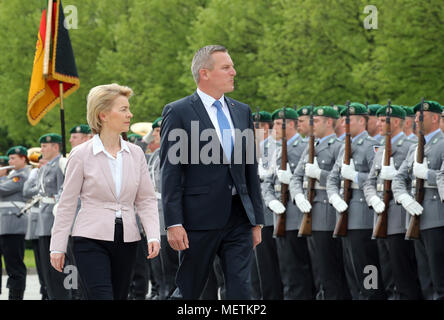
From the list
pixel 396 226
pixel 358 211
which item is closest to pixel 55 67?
pixel 358 211

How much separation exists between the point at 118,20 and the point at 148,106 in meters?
4.99

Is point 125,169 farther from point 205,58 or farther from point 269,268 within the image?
point 269,268

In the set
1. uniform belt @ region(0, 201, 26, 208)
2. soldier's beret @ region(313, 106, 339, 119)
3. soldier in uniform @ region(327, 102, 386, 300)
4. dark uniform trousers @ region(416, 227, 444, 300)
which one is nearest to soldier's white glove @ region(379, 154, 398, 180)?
soldier in uniform @ region(327, 102, 386, 300)

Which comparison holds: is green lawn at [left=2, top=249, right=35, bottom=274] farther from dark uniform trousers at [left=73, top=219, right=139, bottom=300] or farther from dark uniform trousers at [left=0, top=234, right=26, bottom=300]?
dark uniform trousers at [left=73, top=219, right=139, bottom=300]

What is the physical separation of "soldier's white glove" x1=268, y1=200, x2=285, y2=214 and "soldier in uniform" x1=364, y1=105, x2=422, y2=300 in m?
1.23

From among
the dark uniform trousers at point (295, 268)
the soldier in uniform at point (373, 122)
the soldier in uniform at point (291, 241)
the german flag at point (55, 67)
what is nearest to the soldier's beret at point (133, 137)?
the german flag at point (55, 67)

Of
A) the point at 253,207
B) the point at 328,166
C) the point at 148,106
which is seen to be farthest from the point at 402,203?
the point at 148,106

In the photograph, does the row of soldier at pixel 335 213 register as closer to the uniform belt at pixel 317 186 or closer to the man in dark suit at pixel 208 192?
the uniform belt at pixel 317 186

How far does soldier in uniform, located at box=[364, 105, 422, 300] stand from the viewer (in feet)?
34.3

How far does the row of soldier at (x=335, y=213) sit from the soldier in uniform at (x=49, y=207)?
0.04 ft

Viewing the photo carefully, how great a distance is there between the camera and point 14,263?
46.6ft

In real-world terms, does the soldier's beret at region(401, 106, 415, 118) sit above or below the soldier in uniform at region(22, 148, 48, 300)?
above

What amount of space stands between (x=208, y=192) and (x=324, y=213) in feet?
16.3

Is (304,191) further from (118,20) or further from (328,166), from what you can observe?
(118,20)
